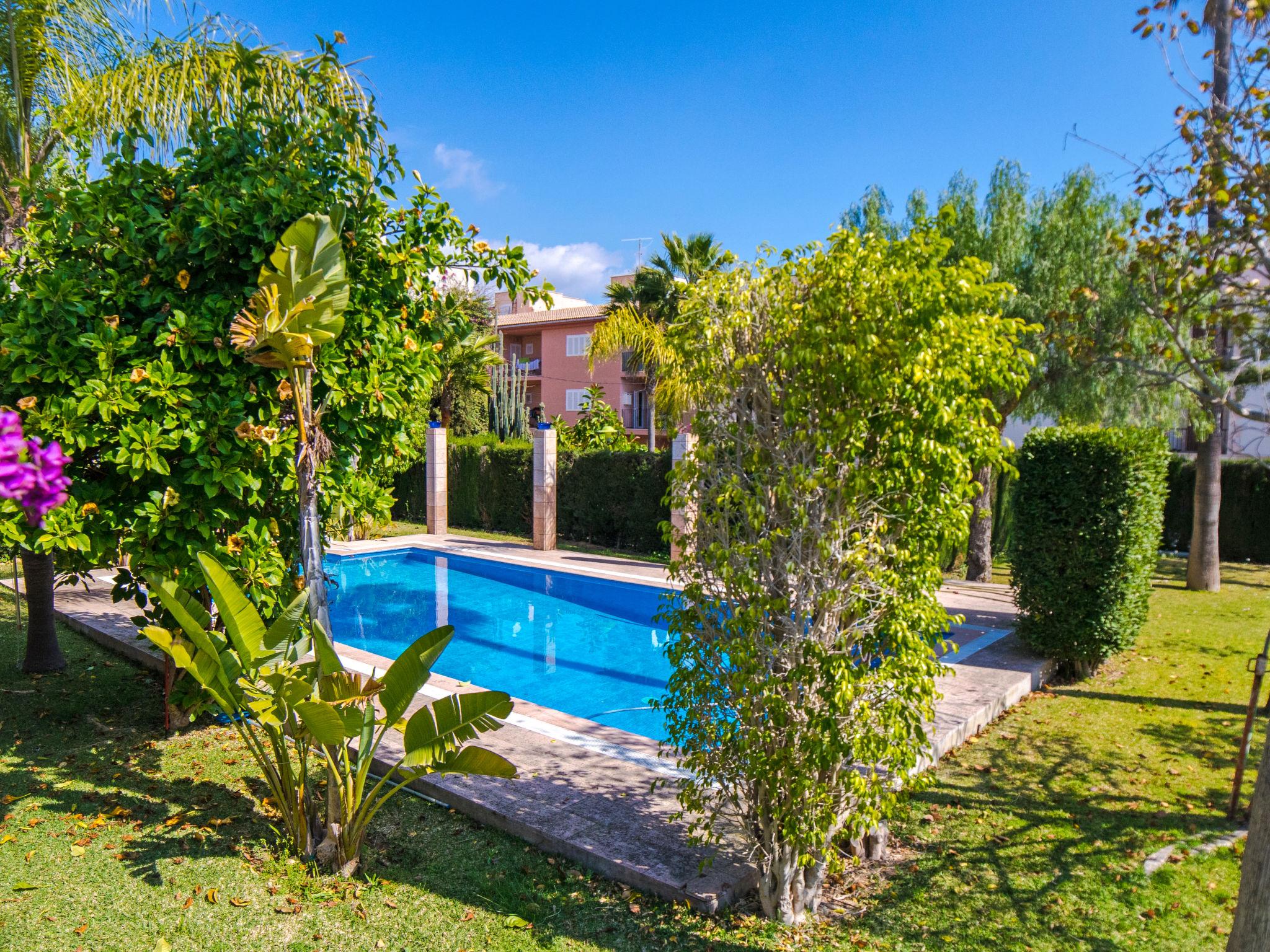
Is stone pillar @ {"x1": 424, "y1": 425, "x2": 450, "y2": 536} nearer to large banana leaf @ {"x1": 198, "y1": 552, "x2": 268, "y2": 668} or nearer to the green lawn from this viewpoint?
the green lawn

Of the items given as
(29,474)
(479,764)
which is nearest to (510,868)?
(479,764)

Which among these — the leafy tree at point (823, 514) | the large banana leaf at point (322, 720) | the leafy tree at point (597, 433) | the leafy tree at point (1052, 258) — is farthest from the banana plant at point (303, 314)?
the leafy tree at point (597, 433)

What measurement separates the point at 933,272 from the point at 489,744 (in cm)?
496

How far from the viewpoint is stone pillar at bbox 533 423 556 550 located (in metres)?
19.8

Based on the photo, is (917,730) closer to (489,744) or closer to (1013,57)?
(489,744)

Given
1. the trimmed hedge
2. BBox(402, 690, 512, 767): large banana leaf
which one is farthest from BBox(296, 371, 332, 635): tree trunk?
the trimmed hedge

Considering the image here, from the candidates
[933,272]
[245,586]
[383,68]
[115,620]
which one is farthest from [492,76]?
[933,272]

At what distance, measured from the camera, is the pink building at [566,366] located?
4238 centimetres

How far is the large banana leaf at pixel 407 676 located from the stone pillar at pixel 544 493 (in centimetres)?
Answer: 1516

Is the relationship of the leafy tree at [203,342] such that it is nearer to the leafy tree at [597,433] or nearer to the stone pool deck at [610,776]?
the stone pool deck at [610,776]

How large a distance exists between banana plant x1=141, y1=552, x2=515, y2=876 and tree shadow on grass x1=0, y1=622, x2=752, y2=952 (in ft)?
1.34

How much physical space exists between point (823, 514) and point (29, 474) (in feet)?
11.0

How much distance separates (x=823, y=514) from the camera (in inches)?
165

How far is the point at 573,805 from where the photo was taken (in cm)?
542
